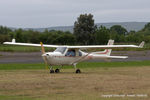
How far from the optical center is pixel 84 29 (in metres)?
78.6

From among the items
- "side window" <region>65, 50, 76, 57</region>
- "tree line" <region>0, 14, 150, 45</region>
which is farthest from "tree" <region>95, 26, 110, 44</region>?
"side window" <region>65, 50, 76, 57</region>

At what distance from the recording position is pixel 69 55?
2339cm

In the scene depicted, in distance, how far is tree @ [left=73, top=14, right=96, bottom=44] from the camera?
76.2m

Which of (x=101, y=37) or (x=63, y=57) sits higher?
(x=63, y=57)

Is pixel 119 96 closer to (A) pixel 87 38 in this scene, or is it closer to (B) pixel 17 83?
(B) pixel 17 83

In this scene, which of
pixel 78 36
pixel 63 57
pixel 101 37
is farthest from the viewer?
pixel 78 36

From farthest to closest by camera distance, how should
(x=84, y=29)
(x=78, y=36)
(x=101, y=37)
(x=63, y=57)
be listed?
(x=84, y=29), (x=78, y=36), (x=101, y=37), (x=63, y=57)

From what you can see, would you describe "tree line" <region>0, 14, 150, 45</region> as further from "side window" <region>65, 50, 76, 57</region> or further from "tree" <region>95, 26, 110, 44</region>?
"side window" <region>65, 50, 76, 57</region>

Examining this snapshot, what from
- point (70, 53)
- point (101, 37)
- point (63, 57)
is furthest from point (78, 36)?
point (63, 57)

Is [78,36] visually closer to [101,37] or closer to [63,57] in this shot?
[101,37]

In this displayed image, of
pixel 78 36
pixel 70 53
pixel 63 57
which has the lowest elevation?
pixel 78 36

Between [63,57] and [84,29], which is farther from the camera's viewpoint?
[84,29]

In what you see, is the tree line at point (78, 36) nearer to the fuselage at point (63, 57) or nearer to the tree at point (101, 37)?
the tree at point (101, 37)

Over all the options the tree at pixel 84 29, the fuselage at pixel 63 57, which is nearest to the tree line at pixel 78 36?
the tree at pixel 84 29
